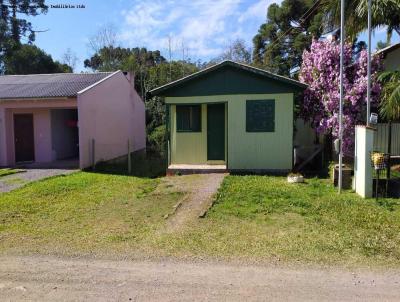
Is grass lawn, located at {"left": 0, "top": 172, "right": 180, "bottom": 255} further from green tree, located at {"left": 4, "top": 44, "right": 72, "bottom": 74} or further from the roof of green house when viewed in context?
green tree, located at {"left": 4, "top": 44, "right": 72, "bottom": 74}

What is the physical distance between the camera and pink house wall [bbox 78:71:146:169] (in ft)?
52.1

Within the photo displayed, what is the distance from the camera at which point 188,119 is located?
47.9 ft

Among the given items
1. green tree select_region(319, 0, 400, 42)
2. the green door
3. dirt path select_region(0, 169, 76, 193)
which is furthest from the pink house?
green tree select_region(319, 0, 400, 42)

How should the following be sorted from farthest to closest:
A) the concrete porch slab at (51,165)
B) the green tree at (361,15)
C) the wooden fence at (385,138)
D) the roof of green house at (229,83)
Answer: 1. the concrete porch slab at (51,165)
2. the wooden fence at (385,138)
3. the roof of green house at (229,83)
4. the green tree at (361,15)

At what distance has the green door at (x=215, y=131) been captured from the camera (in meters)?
14.5

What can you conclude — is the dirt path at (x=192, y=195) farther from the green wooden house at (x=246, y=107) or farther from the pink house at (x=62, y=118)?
the pink house at (x=62, y=118)

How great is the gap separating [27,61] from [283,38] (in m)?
20.9

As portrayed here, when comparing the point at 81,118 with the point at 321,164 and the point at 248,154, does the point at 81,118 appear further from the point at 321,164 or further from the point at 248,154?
the point at 321,164

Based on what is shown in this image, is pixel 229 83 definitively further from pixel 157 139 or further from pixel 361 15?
pixel 157 139

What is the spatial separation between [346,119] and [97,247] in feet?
32.1

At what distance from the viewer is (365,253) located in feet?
19.2

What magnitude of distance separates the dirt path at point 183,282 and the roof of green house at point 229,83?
8828mm

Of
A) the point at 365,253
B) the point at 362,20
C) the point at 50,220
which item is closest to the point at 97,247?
the point at 50,220

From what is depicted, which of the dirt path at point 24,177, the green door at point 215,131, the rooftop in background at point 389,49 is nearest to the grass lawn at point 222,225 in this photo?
the dirt path at point 24,177
